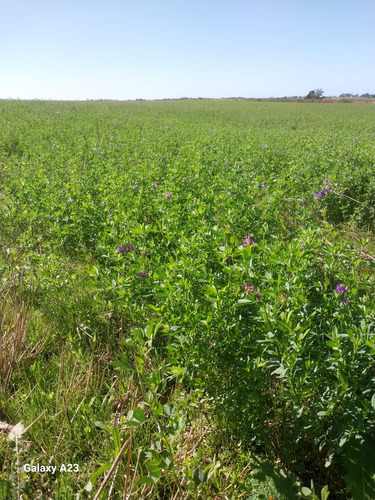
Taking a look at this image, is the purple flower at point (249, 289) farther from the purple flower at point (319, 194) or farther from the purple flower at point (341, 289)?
the purple flower at point (319, 194)

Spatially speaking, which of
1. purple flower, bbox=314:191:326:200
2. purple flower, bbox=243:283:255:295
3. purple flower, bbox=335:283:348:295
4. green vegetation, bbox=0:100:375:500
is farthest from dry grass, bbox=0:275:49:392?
purple flower, bbox=314:191:326:200

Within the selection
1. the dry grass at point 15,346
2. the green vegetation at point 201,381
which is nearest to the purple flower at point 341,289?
the green vegetation at point 201,381

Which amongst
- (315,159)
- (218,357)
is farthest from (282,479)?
(315,159)

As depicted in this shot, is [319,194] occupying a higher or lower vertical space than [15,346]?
higher

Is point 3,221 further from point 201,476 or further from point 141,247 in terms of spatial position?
point 201,476

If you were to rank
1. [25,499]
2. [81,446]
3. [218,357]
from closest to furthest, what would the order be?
[25,499]
[218,357]
[81,446]

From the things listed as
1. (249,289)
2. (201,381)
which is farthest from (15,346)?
(249,289)

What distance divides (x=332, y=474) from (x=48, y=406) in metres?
1.52

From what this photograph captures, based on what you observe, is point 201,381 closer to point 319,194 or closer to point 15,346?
point 15,346

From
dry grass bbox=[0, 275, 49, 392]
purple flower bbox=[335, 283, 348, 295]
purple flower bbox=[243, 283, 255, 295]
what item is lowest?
dry grass bbox=[0, 275, 49, 392]

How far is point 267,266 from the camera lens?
221cm

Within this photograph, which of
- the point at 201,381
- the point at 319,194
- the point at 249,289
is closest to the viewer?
the point at 201,381

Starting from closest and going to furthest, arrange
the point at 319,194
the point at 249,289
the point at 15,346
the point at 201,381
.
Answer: the point at 201,381 → the point at 249,289 → the point at 15,346 → the point at 319,194

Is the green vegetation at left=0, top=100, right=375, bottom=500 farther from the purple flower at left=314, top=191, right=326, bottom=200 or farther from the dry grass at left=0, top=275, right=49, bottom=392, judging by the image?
the purple flower at left=314, top=191, right=326, bottom=200
